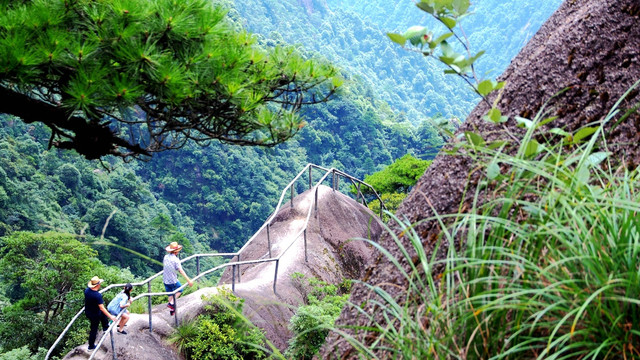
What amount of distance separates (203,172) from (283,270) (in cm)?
3512

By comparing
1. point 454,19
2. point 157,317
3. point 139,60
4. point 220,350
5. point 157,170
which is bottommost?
point 220,350

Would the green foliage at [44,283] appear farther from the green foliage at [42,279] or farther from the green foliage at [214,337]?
the green foliage at [214,337]

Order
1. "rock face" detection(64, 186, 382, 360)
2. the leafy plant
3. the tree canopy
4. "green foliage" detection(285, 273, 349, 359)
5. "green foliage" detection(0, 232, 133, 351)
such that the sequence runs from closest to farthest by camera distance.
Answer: the leafy plant < the tree canopy < "green foliage" detection(285, 273, 349, 359) < "rock face" detection(64, 186, 382, 360) < "green foliage" detection(0, 232, 133, 351)

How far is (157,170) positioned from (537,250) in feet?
138

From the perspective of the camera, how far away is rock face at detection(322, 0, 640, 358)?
1.77m

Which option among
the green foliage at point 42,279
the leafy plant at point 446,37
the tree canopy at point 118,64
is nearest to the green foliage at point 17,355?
the green foliage at point 42,279

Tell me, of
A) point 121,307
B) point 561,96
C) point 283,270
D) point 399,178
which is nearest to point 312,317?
point 561,96

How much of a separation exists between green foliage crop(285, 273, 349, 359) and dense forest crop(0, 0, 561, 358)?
5.69 feet

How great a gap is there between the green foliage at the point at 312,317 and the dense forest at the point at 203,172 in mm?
1735

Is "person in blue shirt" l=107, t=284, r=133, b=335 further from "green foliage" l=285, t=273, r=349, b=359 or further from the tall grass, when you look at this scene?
the tall grass

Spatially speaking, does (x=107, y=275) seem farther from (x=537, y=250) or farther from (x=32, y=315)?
(x=537, y=250)

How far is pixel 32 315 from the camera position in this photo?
14062 mm

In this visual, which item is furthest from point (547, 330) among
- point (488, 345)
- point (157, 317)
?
point (157, 317)

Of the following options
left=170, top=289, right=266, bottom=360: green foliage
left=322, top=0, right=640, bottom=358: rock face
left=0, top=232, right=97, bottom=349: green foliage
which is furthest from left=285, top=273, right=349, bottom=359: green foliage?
left=0, top=232, right=97, bottom=349: green foliage
